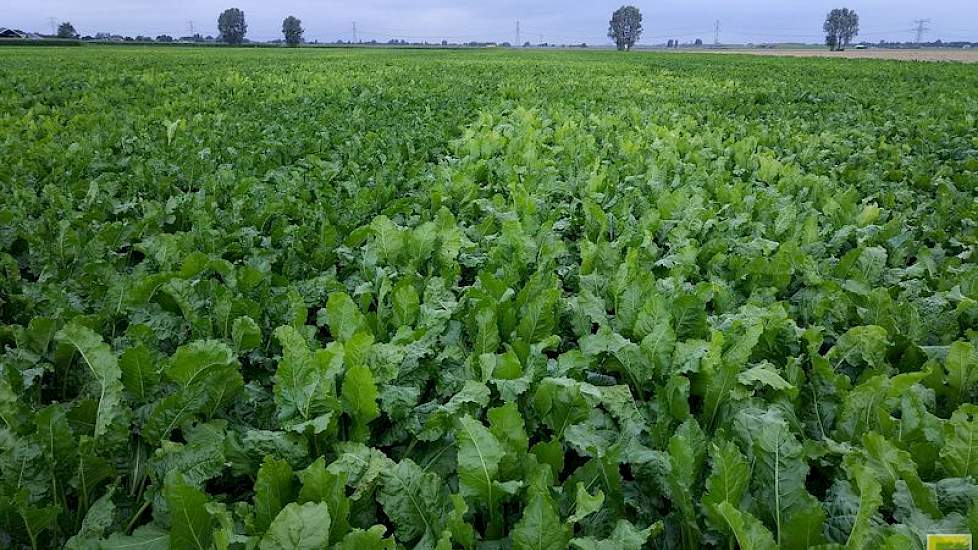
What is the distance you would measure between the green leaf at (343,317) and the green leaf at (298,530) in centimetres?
111

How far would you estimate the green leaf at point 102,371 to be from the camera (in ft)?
6.44

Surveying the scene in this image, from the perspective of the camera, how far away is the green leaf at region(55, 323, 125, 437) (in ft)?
6.44

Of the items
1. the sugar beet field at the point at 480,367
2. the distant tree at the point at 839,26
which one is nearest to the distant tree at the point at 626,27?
the distant tree at the point at 839,26

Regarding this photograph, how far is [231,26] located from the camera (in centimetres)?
10306

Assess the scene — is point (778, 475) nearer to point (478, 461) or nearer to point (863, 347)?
point (478, 461)

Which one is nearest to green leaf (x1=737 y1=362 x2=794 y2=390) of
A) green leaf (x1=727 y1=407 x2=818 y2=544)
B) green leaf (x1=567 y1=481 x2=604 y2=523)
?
green leaf (x1=727 y1=407 x2=818 y2=544)

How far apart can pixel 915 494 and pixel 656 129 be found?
7019 millimetres

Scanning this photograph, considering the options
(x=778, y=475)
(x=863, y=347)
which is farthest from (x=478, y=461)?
(x=863, y=347)

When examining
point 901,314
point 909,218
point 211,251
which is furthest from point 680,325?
point 909,218

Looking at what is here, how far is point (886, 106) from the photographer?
12422 millimetres

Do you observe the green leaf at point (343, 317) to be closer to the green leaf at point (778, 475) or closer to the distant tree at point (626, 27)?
the green leaf at point (778, 475)

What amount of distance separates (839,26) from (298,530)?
137 m

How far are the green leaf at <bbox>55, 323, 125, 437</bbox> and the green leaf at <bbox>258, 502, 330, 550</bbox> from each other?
2.51 ft

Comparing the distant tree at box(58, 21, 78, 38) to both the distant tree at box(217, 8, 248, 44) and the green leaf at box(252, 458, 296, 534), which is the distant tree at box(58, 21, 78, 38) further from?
the green leaf at box(252, 458, 296, 534)
